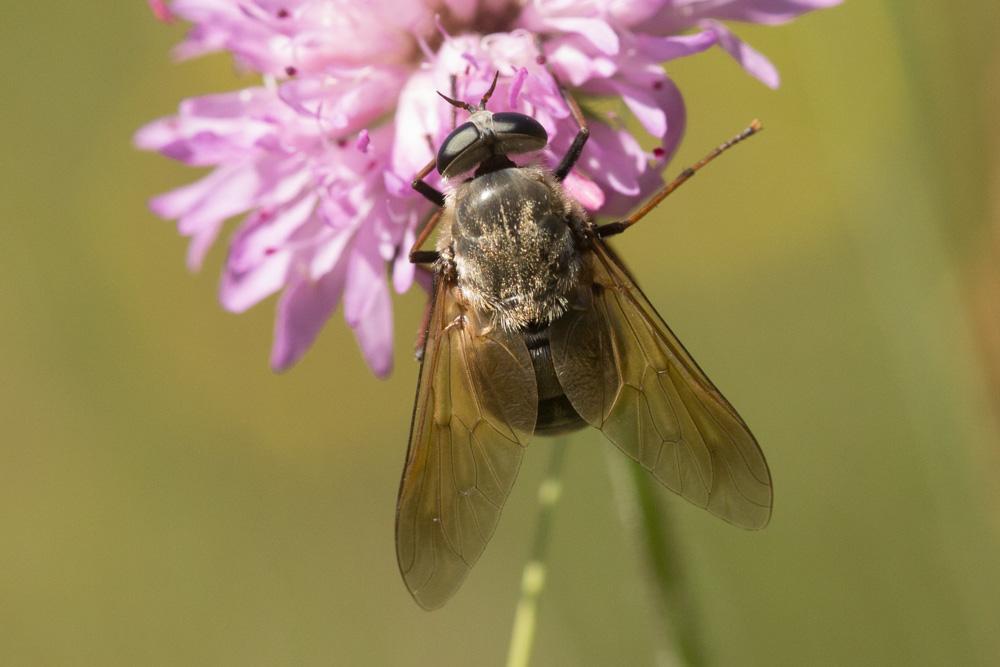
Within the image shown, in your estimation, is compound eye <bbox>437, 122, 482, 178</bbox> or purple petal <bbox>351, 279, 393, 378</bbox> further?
purple petal <bbox>351, 279, 393, 378</bbox>

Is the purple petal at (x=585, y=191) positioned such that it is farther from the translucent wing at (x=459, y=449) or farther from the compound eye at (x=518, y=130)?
the translucent wing at (x=459, y=449)

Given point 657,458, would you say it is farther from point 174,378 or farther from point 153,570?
point 174,378

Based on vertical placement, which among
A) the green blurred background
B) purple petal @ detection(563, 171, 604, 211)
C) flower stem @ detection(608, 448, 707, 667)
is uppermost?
purple petal @ detection(563, 171, 604, 211)

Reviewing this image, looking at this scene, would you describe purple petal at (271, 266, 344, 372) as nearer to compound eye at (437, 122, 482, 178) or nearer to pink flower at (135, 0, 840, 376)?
pink flower at (135, 0, 840, 376)

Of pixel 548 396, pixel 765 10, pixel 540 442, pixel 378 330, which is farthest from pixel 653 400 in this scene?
pixel 540 442

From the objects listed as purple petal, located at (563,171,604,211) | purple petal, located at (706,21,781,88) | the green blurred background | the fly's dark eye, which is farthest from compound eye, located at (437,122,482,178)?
the green blurred background

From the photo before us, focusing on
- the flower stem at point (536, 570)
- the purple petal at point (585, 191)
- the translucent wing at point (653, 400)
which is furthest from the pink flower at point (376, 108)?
the flower stem at point (536, 570)
